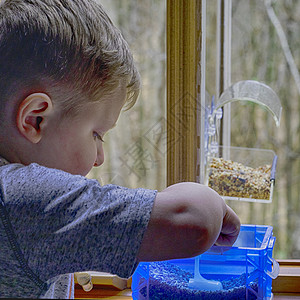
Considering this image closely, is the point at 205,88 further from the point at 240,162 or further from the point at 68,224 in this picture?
the point at 68,224

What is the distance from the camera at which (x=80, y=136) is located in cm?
59

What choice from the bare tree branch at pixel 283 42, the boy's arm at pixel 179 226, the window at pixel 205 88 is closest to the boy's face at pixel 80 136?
the boy's arm at pixel 179 226

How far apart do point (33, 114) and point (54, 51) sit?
7 cm

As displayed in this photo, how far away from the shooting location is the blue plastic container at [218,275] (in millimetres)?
726

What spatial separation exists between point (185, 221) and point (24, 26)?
0.27 m

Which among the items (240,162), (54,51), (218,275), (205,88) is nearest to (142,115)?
(205,88)

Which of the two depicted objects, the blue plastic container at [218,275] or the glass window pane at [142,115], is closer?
the blue plastic container at [218,275]

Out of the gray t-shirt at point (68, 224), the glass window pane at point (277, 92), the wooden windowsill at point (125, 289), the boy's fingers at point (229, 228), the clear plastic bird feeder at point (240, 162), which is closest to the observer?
the gray t-shirt at point (68, 224)

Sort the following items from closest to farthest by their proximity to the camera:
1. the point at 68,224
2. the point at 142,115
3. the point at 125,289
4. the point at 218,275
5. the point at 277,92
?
the point at 68,224 → the point at 218,275 → the point at 125,289 → the point at 142,115 → the point at 277,92

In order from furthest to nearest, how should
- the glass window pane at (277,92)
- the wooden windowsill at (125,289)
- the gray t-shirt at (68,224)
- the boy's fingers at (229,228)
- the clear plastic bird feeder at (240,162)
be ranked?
the glass window pane at (277,92), the clear plastic bird feeder at (240,162), the wooden windowsill at (125,289), the boy's fingers at (229,228), the gray t-shirt at (68,224)

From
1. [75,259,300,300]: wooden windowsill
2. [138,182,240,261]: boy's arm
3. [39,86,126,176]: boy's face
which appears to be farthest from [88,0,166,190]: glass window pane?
[138,182,240,261]: boy's arm

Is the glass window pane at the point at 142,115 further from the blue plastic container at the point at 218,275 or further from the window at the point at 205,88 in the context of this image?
the blue plastic container at the point at 218,275

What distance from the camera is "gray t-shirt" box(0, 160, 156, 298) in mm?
477

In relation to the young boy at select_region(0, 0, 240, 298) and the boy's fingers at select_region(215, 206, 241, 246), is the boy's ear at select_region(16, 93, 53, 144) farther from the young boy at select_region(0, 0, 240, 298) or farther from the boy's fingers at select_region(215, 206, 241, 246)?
the boy's fingers at select_region(215, 206, 241, 246)
